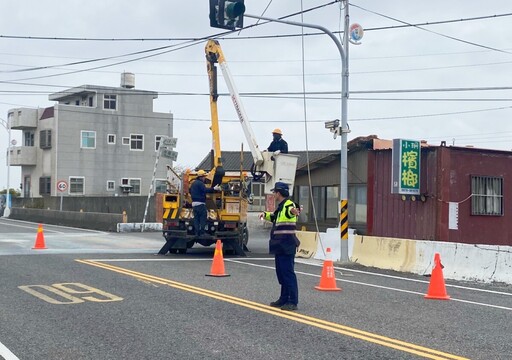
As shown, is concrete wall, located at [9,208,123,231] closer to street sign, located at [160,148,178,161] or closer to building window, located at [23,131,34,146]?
street sign, located at [160,148,178,161]

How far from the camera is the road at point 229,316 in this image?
739cm

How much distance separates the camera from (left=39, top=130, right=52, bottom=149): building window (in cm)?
5256

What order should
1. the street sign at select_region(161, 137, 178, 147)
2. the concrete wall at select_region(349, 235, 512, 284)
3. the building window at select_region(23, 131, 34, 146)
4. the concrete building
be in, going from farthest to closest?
1. the building window at select_region(23, 131, 34, 146)
2. the concrete building
3. the street sign at select_region(161, 137, 178, 147)
4. the concrete wall at select_region(349, 235, 512, 284)

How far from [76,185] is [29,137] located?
7.26m

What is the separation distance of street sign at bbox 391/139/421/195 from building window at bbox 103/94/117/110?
124 feet

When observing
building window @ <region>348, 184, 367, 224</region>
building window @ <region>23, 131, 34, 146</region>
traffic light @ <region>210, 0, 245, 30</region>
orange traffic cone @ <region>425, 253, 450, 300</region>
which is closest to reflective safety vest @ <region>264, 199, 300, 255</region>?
orange traffic cone @ <region>425, 253, 450, 300</region>

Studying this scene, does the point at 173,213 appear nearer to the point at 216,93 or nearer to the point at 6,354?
the point at 216,93

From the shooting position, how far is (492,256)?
14734 mm

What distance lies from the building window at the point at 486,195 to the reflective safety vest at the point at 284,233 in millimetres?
12565

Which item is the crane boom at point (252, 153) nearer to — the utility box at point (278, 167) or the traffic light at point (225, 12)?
the utility box at point (278, 167)

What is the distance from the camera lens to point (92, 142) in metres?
53.5

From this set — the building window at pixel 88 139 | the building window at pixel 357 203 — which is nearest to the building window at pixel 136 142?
the building window at pixel 88 139

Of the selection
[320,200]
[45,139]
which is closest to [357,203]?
[320,200]

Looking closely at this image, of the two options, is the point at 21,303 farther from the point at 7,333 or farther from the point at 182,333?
the point at 182,333
